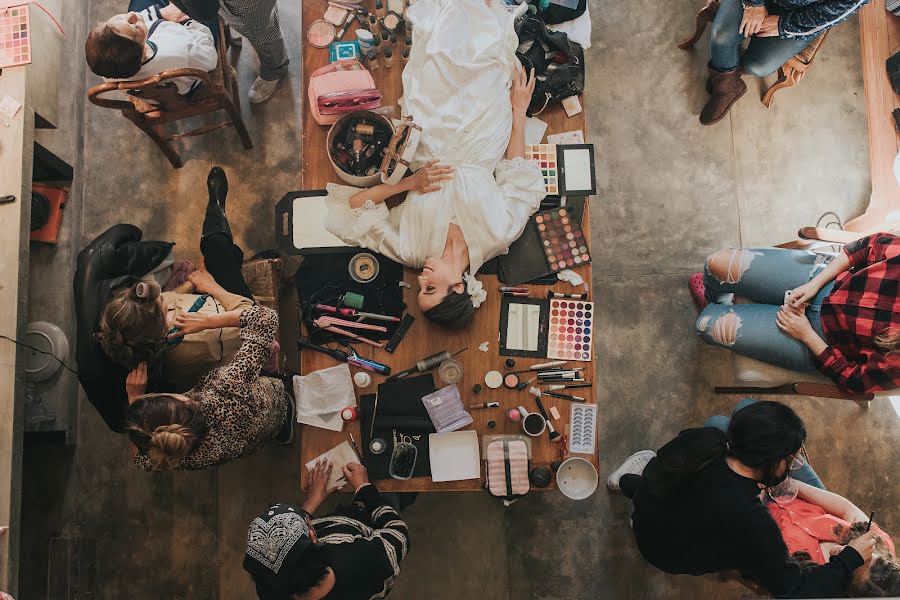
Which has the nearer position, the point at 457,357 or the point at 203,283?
the point at 457,357

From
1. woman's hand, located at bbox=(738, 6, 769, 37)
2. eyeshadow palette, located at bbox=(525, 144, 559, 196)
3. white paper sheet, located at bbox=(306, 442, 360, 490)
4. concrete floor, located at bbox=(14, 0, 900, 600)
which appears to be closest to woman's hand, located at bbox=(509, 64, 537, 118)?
eyeshadow palette, located at bbox=(525, 144, 559, 196)

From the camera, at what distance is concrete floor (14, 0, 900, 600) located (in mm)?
3434

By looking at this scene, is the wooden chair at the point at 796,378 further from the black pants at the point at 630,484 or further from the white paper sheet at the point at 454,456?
the white paper sheet at the point at 454,456

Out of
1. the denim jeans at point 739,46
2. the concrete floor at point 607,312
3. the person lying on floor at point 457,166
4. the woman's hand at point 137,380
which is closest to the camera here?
the woman's hand at point 137,380

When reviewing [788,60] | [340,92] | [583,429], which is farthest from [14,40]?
[788,60]

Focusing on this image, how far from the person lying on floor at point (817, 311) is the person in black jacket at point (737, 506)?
667mm

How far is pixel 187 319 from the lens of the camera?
8.56 feet

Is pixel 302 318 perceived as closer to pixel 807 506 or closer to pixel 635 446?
pixel 635 446

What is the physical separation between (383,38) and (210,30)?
105 cm

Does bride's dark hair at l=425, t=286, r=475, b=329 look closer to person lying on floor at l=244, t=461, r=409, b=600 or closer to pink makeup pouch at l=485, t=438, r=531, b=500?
pink makeup pouch at l=485, t=438, r=531, b=500

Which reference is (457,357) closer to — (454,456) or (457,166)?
(454,456)

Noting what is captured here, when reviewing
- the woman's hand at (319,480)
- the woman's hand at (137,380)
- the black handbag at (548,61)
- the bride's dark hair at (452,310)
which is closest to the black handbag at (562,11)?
the black handbag at (548,61)

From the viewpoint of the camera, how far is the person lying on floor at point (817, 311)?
2.62 meters

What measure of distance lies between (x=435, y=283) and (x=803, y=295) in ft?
5.88
